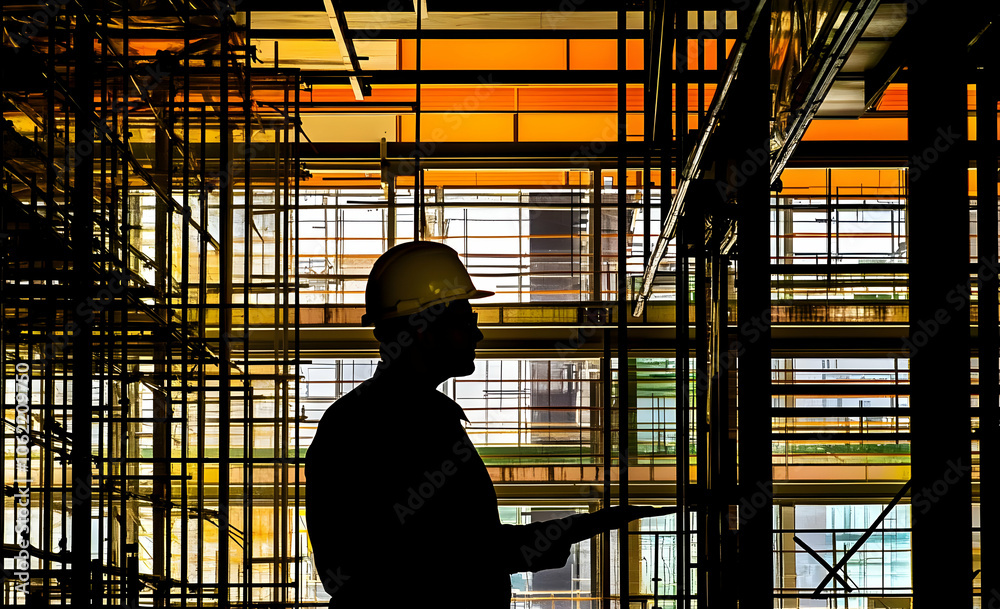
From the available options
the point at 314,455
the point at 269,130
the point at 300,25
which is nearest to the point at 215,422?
the point at 269,130

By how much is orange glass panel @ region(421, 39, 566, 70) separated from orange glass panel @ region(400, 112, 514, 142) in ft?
1.79

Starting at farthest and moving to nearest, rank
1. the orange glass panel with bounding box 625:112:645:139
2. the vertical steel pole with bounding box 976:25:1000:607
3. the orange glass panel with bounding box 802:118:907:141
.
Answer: the orange glass panel with bounding box 625:112:645:139 → the orange glass panel with bounding box 802:118:907:141 → the vertical steel pole with bounding box 976:25:1000:607

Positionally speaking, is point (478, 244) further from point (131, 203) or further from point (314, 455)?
point (314, 455)

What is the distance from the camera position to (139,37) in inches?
278

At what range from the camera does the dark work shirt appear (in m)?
1.89

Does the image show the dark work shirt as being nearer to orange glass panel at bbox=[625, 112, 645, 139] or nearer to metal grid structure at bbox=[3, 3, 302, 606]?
metal grid structure at bbox=[3, 3, 302, 606]

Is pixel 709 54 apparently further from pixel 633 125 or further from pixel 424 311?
pixel 424 311

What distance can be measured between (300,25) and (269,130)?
4.78 feet

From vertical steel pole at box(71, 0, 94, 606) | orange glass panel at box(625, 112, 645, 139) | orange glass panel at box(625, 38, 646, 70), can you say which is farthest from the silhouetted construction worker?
orange glass panel at box(625, 112, 645, 139)

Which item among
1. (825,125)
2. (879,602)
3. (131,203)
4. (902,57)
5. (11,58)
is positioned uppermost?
(825,125)

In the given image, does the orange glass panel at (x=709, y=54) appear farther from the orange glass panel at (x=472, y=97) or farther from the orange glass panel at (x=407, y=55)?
the orange glass panel at (x=407, y=55)

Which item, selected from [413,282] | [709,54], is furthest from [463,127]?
[413,282]

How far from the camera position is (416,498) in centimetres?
193

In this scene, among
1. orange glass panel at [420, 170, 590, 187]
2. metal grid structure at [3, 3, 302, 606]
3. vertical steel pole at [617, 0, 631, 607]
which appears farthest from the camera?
orange glass panel at [420, 170, 590, 187]
